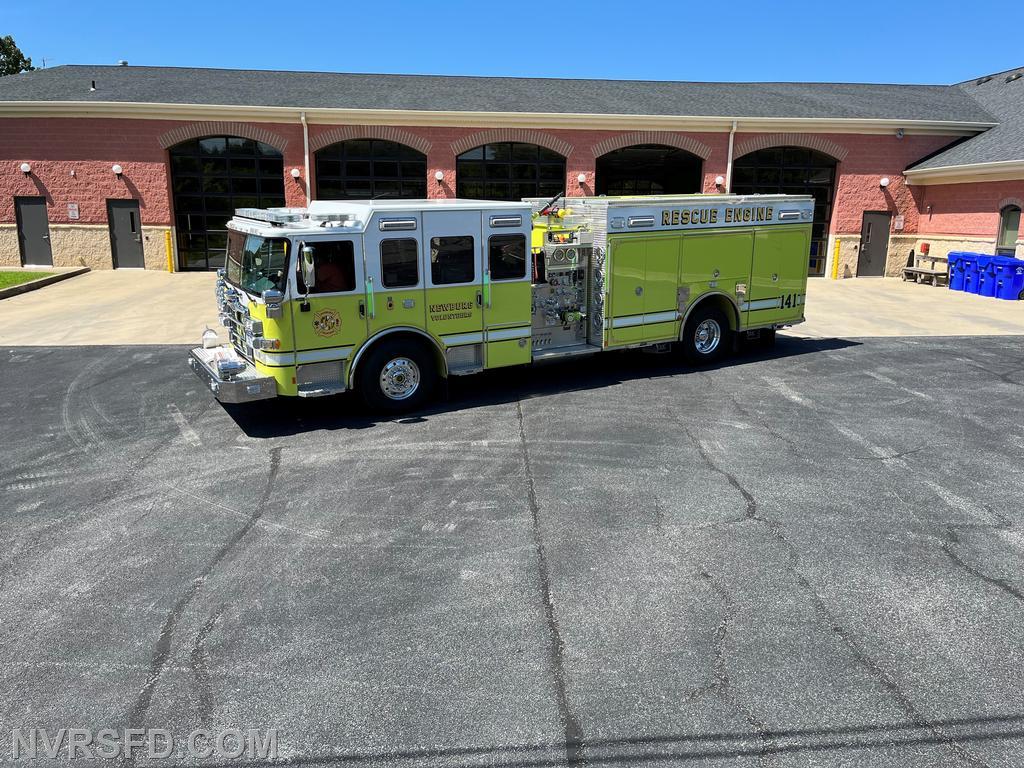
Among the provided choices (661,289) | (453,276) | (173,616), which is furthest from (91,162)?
(173,616)

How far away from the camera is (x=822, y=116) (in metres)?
25.2

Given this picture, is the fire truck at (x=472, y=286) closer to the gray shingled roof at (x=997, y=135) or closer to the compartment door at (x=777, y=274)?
the compartment door at (x=777, y=274)

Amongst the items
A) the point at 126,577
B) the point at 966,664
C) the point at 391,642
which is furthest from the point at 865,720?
the point at 126,577

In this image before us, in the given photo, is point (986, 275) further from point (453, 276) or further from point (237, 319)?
point (237, 319)

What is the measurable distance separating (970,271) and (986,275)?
2.46 feet

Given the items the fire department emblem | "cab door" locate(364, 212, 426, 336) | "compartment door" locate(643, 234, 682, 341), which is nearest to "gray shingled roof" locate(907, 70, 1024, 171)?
"compartment door" locate(643, 234, 682, 341)

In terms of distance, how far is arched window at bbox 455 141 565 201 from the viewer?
25.0 metres

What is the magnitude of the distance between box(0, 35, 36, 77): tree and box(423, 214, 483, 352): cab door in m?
55.1

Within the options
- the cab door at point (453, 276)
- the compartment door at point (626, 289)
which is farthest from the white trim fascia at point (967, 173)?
the cab door at point (453, 276)

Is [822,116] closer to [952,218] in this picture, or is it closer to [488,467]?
[952,218]

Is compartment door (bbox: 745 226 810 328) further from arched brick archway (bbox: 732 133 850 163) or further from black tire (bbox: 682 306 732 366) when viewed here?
arched brick archway (bbox: 732 133 850 163)

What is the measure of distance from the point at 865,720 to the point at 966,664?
3.27 feet

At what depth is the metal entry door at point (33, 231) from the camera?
78.7 ft

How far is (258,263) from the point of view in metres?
9.34
